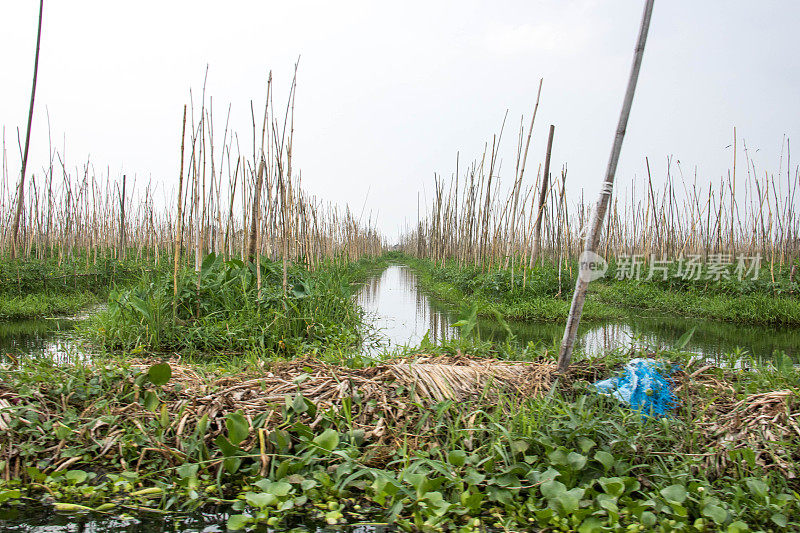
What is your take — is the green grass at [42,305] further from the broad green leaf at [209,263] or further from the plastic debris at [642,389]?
the plastic debris at [642,389]

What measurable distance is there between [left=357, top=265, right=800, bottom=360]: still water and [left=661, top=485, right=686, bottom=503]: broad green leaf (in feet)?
7.74

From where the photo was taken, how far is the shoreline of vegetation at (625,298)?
20.3 ft

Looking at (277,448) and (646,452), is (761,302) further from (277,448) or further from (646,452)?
(277,448)

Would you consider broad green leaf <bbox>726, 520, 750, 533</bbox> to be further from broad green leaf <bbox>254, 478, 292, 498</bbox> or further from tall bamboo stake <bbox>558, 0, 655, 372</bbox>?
broad green leaf <bbox>254, 478, 292, 498</bbox>

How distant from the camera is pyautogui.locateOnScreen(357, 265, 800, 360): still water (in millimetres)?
4402

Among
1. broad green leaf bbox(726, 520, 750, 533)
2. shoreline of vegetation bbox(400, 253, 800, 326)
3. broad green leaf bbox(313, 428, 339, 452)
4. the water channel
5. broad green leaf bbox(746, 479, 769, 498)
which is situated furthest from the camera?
shoreline of vegetation bbox(400, 253, 800, 326)

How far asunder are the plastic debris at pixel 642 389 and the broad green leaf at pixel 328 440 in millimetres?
1177

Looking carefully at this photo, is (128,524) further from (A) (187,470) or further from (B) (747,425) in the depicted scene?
(B) (747,425)

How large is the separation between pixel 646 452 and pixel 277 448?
136cm

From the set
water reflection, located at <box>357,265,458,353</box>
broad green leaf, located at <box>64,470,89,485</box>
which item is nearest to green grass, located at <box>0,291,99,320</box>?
water reflection, located at <box>357,265,458,353</box>

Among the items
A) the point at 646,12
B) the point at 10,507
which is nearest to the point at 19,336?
the point at 10,507

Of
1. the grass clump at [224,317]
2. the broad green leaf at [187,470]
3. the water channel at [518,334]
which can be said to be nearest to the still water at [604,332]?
the water channel at [518,334]

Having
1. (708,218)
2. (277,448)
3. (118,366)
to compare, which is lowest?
(277,448)

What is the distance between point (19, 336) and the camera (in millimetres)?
4547
